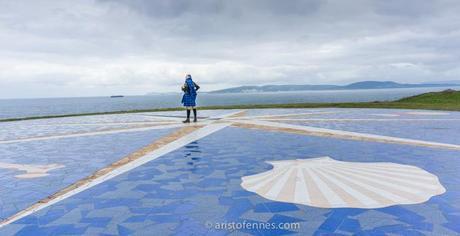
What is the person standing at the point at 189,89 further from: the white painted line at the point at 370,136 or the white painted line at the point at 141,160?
the white painted line at the point at 370,136

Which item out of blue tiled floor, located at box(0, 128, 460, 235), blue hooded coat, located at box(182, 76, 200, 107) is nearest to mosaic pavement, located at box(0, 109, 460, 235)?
Answer: blue tiled floor, located at box(0, 128, 460, 235)

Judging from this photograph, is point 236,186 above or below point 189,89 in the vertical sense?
below

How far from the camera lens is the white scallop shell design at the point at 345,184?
5527 mm

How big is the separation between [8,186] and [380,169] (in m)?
7.74

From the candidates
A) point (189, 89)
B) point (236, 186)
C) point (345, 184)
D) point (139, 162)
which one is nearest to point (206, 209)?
point (236, 186)

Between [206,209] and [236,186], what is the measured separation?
4.09 ft

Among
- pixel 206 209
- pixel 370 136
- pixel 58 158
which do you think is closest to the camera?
pixel 206 209

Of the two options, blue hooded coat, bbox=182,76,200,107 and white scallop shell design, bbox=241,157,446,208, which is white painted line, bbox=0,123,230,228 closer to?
blue hooded coat, bbox=182,76,200,107

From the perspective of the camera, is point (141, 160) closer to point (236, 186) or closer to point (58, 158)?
point (58, 158)

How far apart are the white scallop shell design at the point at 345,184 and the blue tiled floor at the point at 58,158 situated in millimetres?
3867

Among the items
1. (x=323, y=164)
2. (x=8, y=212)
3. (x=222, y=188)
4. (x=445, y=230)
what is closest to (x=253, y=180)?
(x=222, y=188)

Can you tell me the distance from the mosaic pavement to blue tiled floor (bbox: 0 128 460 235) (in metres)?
0.02

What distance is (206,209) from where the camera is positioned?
5.29 meters

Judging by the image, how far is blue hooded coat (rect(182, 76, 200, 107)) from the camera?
53.8 ft
